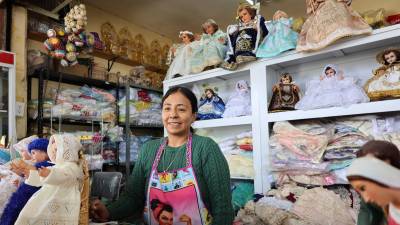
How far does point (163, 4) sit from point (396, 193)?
323cm

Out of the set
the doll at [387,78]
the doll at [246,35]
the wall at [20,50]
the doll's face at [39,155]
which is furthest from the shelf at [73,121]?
the doll at [387,78]

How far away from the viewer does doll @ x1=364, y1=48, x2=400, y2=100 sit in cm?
161

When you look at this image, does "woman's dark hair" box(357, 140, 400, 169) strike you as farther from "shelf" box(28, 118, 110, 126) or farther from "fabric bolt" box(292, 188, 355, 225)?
"shelf" box(28, 118, 110, 126)

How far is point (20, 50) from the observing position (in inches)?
96.0

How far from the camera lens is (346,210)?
5.18 ft

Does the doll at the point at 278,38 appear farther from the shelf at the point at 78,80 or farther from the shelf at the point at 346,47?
the shelf at the point at 78,80

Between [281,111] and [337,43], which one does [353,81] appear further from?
[281,111]

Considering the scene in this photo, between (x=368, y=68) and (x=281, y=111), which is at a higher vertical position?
(x=368, y=68)

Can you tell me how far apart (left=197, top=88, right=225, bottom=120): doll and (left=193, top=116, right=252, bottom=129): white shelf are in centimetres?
4

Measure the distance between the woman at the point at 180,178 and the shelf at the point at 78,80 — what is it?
170cm

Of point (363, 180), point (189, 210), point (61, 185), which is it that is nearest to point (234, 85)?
point (189, 210)

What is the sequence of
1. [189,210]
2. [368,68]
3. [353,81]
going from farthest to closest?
[368,68]
[353,81]
[189,210]

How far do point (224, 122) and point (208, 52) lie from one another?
0.55m

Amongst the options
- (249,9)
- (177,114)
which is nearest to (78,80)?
(249,9)
